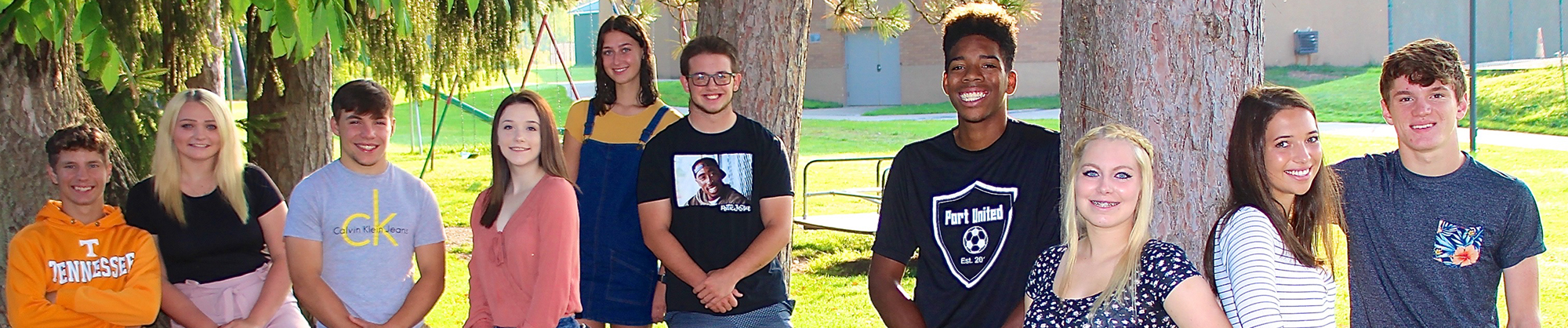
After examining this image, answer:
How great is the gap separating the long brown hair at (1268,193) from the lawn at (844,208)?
14.2 ft

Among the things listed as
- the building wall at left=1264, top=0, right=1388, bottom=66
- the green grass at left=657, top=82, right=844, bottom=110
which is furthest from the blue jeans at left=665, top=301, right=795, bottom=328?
the green grass at left=657, top=82, right=844, bottom=110

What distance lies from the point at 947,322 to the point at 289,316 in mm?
2098

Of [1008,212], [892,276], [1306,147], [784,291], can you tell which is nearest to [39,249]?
[784,291]

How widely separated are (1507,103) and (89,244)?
20104 millimetres

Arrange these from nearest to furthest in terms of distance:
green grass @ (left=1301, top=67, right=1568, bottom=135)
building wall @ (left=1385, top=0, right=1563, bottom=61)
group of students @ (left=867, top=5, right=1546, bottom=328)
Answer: group of students @ (left=867, top=5, right=1546, bottom=328) < green grass @ (left=1301, top=67, right=1568, bottom=135) < building wall @ (left=1385, top=0, right=1563, bottom=61)

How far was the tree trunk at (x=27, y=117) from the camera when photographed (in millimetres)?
4344

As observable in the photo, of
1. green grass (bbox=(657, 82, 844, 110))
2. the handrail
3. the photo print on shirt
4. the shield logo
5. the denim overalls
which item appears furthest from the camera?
green grass (bbox=(657, 82, 844, 110))

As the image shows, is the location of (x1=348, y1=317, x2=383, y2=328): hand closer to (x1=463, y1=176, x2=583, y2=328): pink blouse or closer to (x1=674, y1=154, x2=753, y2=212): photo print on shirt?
(x1=463, y1=176, x2=583, y2=328): pink blouse

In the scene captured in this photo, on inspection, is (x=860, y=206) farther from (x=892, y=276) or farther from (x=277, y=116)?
(x=892, y=276)

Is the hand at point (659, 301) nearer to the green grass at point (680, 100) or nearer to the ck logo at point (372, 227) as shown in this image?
the ck logo at point (372, 227)

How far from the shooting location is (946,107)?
99.8 ft

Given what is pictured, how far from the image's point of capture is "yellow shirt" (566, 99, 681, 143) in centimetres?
390

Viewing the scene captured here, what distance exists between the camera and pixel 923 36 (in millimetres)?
31547

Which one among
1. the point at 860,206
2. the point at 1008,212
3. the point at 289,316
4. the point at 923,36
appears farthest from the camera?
the point at 923,36
